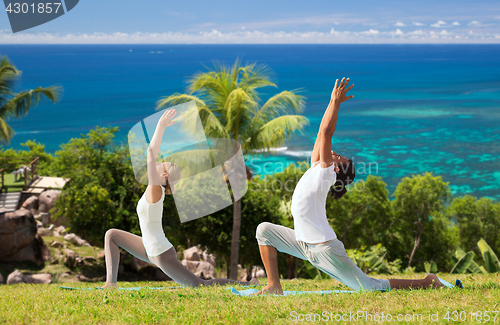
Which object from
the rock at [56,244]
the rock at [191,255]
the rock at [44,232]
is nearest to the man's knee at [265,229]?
the rock at [191,255]

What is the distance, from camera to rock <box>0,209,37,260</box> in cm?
1825

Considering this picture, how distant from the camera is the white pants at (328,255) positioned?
Answer: 511cm

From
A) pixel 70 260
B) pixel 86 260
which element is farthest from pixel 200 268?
pixel 70 260

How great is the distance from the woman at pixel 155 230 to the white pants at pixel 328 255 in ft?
4.68

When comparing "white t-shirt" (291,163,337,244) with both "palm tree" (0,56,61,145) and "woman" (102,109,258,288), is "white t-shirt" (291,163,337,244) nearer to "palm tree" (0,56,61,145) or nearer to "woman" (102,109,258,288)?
"woman" (102,109,258,288)

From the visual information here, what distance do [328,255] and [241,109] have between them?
12545mm

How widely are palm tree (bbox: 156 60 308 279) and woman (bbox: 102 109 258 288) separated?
1058cm

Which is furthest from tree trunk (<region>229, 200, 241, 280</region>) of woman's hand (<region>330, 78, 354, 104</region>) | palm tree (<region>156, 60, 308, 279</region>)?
woman's hand (<region>330, 78, 354, 104</region>)

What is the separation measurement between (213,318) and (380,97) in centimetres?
16017

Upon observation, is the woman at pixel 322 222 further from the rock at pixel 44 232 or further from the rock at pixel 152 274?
the rock at pixel 44 232

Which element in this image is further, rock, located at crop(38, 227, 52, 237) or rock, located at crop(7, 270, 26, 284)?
rock, located at crop(38, 227, 52, 237)

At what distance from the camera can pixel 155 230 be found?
19.4ft

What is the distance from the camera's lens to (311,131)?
106812mm

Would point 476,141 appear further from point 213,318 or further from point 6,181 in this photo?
point 213,318
